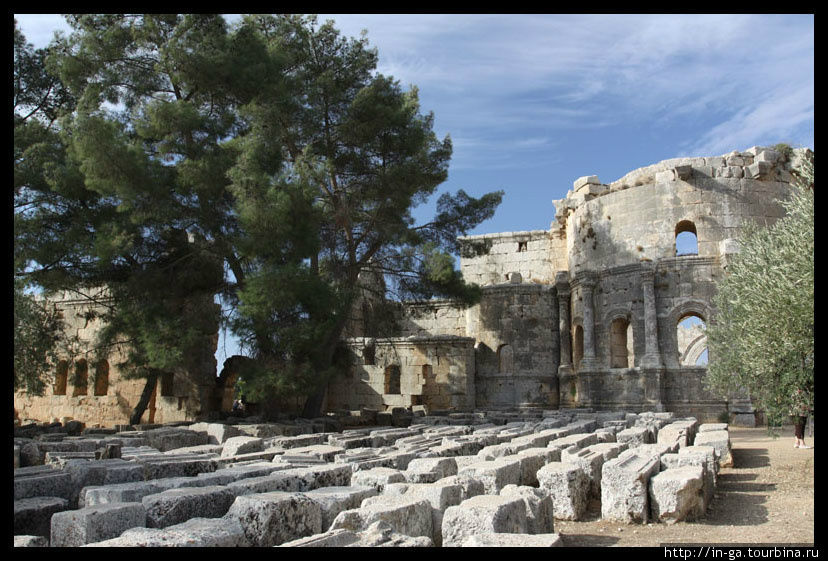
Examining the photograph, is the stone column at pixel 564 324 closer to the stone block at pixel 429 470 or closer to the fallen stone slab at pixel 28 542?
the stone block at pixel 429 470

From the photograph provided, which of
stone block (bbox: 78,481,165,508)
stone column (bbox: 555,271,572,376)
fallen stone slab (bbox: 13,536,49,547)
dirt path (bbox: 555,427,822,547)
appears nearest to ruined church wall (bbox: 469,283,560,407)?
stone column (bbox: 555,271,572,376)

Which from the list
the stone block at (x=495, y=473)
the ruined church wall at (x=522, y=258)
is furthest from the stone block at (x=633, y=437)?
the ruined church wall at (x=522, y=258)

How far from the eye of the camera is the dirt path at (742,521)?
546 centimetres

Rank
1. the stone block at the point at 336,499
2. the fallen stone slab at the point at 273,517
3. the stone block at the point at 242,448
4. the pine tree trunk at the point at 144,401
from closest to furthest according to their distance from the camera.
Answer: the fallen stone slab at the point at 273,517 → the stone block at the point at 336,499 → the stone block at the point at 242,448 → the pine tree trunk at the point at 144,401

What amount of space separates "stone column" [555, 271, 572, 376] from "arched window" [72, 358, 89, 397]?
45.3ft

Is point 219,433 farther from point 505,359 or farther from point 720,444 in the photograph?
point 505,359

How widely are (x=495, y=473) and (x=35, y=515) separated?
354cm

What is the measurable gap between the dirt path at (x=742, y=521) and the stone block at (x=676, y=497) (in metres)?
0.10

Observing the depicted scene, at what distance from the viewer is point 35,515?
184 inches

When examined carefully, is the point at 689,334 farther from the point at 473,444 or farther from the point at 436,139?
the point at 473,444

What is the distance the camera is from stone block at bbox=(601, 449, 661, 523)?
6.01 meters

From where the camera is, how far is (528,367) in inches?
874

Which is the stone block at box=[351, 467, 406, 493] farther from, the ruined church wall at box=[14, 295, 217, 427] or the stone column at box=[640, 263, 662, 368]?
the stone column at box=[640, 263, 662, 368]
